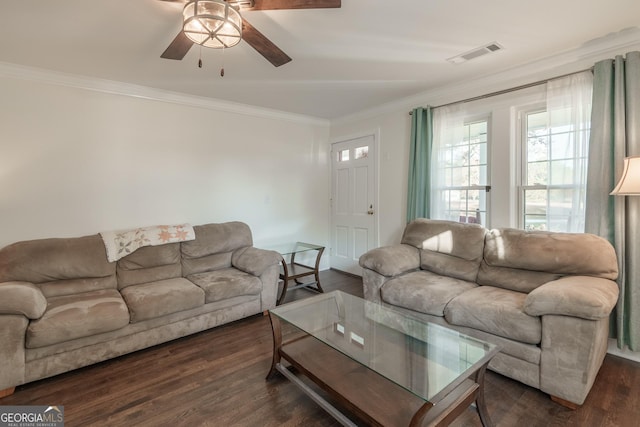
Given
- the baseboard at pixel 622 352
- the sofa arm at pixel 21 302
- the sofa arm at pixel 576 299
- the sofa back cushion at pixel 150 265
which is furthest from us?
the sofa back cushion at pixel 150 265

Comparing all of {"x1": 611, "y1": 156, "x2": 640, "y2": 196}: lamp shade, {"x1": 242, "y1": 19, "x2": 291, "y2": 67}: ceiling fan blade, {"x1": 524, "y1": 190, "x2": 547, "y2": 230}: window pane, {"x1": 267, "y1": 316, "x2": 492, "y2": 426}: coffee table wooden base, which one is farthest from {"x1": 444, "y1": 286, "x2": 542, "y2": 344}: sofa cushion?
{"x1": 242, "y1": 19, "x2": 291, "y2": 67}: ceiling fan blade

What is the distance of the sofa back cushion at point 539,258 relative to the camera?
2.22 metres

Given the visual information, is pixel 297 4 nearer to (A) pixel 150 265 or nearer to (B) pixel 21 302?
(B) pixel 21 302

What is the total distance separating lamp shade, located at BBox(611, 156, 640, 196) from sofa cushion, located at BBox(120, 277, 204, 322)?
130 inches

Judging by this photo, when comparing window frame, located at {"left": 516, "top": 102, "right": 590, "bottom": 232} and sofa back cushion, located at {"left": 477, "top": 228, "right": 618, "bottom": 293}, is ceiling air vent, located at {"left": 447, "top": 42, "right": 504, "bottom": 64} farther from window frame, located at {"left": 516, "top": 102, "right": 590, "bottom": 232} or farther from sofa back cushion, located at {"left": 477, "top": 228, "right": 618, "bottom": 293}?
sofa back cushion, located at {"left": 477, "top": 228, "right": 618, "bottom": 293}

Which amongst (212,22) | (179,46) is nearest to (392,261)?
(212,22)

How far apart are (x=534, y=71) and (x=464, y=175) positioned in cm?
114

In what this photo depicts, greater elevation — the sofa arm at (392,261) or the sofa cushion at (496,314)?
the sofa arm at (392,261)

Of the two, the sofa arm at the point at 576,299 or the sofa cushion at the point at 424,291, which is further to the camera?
the sofa cushion at the point at 424,291

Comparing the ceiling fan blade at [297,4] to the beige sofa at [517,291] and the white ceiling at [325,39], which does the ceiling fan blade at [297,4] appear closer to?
the white ceiling at [325,39]

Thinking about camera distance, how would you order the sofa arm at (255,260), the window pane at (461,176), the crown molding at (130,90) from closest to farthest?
the crown molding at (130,90)
the sofa arm at (255,260)
the window pane at (461,176)

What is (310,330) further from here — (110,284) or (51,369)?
(110,284)

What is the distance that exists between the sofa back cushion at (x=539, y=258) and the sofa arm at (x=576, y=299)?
182mm

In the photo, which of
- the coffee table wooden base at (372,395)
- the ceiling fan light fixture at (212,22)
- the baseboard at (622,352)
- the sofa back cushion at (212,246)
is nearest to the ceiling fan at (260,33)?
the ceiling fan light fixture at (212,22)
